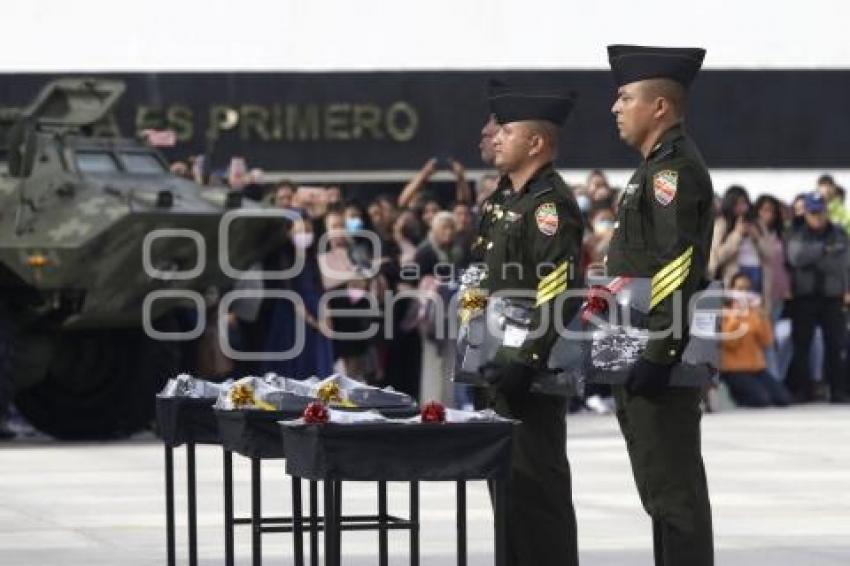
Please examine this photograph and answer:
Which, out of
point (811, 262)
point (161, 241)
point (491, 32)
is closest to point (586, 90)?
point (491, 32)

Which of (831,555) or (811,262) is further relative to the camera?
(811,262)

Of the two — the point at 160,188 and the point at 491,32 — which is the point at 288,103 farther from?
the point at 160,188

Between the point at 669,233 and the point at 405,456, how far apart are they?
3.93ft

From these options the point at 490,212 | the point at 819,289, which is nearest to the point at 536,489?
the point at 490,212

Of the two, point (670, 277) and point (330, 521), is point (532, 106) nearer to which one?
point (670, 277)

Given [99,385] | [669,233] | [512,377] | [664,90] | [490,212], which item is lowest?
[99,385]

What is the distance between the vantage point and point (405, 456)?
9.77m

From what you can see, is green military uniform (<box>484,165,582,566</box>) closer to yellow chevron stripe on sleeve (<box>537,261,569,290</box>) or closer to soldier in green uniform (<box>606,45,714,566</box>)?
yellow chevron stripe on sleeve (<box>537,261,569,290</box>)

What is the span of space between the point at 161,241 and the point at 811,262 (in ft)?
24.2

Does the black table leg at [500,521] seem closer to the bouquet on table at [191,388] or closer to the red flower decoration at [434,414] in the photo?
the red flower decoration at [434,414]

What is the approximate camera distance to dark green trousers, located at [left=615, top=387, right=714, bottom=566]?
10195 millimetres

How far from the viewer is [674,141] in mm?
10195

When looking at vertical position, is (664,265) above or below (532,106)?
below

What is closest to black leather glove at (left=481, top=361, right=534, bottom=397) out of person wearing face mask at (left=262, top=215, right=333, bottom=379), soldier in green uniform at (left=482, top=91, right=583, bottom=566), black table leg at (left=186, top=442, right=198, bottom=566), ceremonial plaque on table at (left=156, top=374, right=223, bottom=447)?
soldier in green uniform at (left=482, top=91, right=583, bottom=566)
